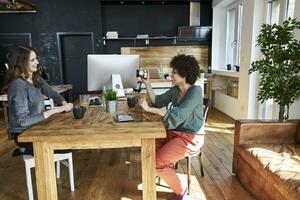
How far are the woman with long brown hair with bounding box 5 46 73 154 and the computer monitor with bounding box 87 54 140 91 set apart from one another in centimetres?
60

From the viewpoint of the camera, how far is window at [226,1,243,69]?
5270 millimetres

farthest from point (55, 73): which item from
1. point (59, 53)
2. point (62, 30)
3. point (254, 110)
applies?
point (254, 110)

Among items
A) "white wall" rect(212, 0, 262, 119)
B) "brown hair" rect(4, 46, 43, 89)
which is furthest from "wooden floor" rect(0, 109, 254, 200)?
"brown hair" rect(4, 46, 43, 89)

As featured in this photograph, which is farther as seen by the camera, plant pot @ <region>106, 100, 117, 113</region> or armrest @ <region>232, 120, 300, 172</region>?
armrest @ <region>232, 120, 300, 172</region>

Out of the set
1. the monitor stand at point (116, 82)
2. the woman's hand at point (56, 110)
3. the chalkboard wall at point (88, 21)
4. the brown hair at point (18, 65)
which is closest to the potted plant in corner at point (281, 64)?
the monitor stand at point (116, 82)

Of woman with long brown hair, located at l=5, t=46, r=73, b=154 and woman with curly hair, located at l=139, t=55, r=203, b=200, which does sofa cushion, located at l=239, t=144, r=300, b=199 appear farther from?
woman with long brown hair, located at l=5, t=46, r=73, b=154

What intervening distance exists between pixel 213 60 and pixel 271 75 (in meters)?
4.01

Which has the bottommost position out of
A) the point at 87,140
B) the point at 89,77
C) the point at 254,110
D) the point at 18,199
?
the point at 18,199

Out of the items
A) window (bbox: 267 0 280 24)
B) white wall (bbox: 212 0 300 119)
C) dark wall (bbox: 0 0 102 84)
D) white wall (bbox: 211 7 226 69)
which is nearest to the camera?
window (bbox: 267 0 280 24)

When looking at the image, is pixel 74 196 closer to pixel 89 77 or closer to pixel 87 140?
pixel 87 140

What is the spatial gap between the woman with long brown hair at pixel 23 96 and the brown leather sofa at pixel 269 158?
5.34 ft

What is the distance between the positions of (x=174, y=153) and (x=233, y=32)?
469cm

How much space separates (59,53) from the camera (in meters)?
6.46

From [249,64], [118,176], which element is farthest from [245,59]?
[118,176]
